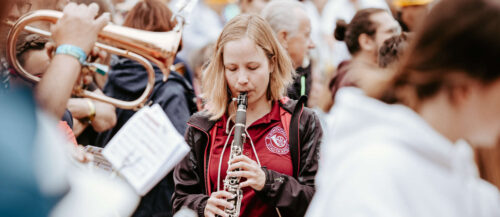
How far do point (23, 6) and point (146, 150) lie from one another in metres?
1.18

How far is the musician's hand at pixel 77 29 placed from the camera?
7.57 ft

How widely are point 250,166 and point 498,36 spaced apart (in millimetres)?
1519

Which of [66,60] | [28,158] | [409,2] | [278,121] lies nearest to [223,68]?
[278,121]

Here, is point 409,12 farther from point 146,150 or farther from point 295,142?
point 146,150

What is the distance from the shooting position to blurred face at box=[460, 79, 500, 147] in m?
1.53

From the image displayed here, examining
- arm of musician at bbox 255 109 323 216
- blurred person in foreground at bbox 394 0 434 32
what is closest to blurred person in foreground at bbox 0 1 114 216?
arm of musician at bbox 255 109 323 216

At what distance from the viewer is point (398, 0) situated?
535 centimetres

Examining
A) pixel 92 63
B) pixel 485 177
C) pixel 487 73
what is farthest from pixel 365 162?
pixel 92 63

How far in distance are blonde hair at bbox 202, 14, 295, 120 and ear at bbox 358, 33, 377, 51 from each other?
1.43 meters

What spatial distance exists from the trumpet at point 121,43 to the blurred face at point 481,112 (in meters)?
1.87

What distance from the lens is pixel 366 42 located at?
15.0ft

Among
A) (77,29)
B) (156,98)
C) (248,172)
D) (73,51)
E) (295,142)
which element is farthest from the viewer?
(156,98)

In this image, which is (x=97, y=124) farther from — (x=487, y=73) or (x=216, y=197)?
(x=487, y=73)

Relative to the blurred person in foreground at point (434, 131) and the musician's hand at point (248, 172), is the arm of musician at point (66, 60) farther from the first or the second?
the blurred person in foreground at point (434, 131)
